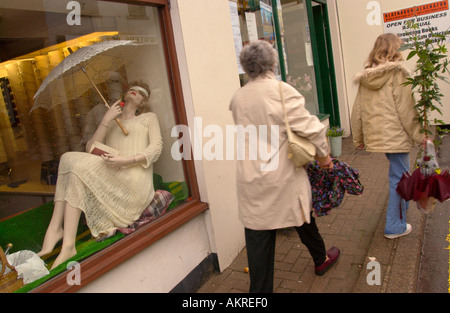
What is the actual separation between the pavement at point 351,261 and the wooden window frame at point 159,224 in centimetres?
74

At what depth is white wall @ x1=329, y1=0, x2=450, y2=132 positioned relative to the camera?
828 cm

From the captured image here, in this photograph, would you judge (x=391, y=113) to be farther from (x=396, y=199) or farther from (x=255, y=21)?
(x=255, y=21)

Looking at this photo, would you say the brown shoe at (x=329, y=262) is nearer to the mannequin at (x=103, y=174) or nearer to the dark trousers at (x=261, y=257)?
the dark trousers at (x=261, y=257)

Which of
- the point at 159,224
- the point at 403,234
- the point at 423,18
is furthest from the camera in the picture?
the point at 423,18

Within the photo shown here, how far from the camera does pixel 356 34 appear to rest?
8.49m

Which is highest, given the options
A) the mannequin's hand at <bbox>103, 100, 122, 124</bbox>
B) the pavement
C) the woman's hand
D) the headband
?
the headband

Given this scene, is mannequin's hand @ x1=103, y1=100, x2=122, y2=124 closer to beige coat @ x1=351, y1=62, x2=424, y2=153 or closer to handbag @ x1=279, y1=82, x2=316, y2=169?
handbag @ x1=279, y1=82, x2=316, y2=169

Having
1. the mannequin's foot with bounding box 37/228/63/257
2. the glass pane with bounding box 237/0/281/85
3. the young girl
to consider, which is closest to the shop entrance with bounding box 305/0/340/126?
the glass pane with bounding box 237/0/281/85

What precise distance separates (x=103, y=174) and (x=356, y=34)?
7.24 meters

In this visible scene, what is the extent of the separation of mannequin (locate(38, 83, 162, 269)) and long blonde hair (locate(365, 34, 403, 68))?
2192 mm

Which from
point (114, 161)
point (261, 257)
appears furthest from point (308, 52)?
point (261, 257)

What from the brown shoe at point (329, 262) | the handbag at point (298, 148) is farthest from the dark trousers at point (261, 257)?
the brown shoe at point (329, 262)

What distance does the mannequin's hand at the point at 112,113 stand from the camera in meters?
3.35

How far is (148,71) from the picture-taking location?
364 cm
